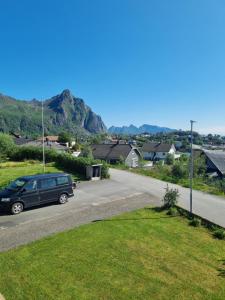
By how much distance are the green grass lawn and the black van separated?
4454 millimetres

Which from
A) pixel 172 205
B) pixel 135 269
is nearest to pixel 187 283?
pixel 135 269

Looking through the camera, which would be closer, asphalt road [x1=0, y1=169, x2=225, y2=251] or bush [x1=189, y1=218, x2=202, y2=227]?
asphalt road [x1=0, y1=169, x2=225, y2=251]

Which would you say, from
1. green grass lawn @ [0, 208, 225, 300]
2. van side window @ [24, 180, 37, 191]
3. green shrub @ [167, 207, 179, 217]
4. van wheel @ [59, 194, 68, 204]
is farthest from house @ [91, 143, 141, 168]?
green grass lawn @ [0, 208, 225, 300]

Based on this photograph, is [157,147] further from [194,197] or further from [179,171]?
[194,197]

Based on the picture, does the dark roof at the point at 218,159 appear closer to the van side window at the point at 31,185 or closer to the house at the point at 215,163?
the house at the point at 215,163

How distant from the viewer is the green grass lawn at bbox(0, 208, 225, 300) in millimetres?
8281

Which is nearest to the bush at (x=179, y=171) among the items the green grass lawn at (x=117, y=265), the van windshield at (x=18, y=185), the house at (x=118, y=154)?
the house at (x=118, y=154)

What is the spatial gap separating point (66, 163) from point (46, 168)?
7.45ft

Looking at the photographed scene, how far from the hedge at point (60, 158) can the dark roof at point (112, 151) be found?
20.7 metres

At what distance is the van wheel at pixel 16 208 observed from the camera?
15.5 meters

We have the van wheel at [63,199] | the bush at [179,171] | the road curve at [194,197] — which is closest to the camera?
the road curve at [194,197]

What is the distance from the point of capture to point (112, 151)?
58312mm

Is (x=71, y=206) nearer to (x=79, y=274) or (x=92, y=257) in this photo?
(x=92, y=257)

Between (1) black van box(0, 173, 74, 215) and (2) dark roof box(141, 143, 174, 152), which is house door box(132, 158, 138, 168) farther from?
(1) black van box(0, 173, 74, 215)
